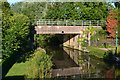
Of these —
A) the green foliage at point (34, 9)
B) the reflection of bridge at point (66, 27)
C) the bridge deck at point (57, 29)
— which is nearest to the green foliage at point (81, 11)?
the reflection of bridge at point (66, 27)

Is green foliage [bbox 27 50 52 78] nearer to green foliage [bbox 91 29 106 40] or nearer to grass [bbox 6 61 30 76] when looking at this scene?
grass [bbox 6 61 30 76]

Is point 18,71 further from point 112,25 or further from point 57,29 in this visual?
point 112,25

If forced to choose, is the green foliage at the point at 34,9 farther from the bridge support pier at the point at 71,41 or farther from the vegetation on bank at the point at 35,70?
the vegetation on bank at the point at 35,70

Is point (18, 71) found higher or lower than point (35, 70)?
lower

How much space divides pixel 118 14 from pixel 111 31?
→ 103 inches

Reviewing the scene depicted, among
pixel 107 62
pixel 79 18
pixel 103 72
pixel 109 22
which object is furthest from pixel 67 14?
pixel 103 72

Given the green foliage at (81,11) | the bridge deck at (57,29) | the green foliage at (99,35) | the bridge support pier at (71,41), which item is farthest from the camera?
the green foliage at (81,11)

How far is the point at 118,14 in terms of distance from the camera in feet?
81.7

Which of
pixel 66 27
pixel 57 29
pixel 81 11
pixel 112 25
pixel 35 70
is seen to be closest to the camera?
pixel 35 70

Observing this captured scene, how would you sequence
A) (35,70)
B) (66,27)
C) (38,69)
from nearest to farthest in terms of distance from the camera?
(35,70) → (38,69) → (66,27)

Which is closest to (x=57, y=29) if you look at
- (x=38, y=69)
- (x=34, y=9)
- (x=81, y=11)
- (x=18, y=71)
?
(x=81, y=11)

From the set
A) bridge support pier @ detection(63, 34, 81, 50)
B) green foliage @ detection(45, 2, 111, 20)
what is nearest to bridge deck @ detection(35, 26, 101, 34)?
bridge support pier @ detection(63, 34, 81, 50)

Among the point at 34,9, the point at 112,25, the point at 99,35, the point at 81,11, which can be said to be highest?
the point at 34,9

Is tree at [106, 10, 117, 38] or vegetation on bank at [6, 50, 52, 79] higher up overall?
tree at [106, 10, 117, 38]
